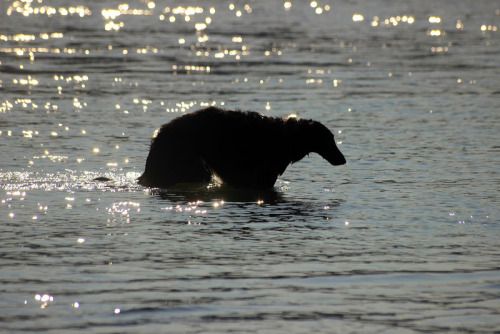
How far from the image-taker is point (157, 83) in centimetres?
2922

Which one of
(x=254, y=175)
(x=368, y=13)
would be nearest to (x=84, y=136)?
(x=254, y=175)

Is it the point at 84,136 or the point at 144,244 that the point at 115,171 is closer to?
the point at 84,136

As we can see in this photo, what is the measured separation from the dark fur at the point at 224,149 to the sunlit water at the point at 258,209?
35 cm

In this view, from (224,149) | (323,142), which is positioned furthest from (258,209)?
(323,142)

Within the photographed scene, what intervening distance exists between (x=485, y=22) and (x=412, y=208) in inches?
1782

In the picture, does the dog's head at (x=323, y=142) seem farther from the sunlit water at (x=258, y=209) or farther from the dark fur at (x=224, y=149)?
the sunlit water at (x=258, y=209)

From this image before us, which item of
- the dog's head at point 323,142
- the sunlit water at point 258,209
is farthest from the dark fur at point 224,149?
the sunlit water at point 258,209

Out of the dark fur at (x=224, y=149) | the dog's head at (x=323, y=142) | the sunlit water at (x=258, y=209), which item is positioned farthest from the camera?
the dog's head at (x=323, y=142)

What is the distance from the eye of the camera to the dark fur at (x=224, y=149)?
15.2m

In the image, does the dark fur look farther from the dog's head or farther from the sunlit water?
the sunlit water

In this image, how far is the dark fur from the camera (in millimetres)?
15234

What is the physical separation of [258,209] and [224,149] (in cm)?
166

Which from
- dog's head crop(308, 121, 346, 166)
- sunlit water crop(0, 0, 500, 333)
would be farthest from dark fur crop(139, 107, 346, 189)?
sunlit water crop(0, 0, 500, 333)

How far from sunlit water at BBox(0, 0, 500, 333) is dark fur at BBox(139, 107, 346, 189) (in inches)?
13.9
